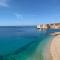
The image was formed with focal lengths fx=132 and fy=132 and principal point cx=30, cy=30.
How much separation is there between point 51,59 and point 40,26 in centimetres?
4792

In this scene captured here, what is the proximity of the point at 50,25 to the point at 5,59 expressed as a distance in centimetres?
5255

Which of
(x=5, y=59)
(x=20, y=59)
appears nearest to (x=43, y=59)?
(x=20, y=59)

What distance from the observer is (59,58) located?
7.46 meters

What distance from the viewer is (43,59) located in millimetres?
7527

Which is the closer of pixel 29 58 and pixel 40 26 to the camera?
pixel 29 58

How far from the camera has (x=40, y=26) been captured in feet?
181

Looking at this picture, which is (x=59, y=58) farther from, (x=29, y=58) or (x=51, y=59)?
(x=29, y=58)

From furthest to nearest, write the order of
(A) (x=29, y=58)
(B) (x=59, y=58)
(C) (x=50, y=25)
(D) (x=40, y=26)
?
1. (C) (x=50, y=25)
2. (D) (x=40, y=26)
3. (A) (x=29, y=58)
4. (B) (x=59, y=58)

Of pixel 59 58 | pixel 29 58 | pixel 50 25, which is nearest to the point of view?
pixel 59 58

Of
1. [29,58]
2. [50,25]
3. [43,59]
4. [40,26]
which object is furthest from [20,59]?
[50,25]

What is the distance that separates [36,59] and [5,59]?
72.3 inches

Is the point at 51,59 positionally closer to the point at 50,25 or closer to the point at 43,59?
the point at 43,59

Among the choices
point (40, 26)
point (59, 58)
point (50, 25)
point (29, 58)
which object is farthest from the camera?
point (50, 25)

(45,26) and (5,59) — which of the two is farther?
(45,26)
